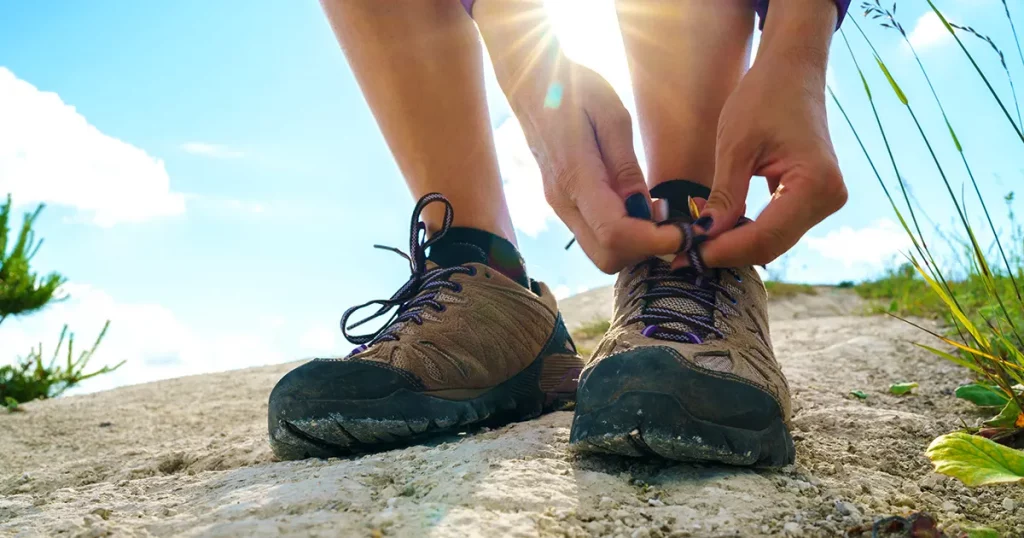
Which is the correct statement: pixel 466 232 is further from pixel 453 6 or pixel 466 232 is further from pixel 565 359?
pixel 453 6

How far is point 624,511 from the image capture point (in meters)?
0.97

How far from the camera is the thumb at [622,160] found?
51.3 inches

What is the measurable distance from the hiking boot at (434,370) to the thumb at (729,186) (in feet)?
1.96

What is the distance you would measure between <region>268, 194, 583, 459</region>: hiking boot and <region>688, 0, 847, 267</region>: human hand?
562 mm

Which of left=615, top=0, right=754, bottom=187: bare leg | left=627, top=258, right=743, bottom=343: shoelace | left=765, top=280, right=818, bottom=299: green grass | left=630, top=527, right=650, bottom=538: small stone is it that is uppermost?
left=615, top=0, right=754, bottom=187: bare leg

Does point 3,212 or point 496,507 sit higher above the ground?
point 3,212

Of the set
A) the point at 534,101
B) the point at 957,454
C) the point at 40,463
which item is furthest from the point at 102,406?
the point at 957,454

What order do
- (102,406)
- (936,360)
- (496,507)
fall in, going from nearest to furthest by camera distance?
(496,507)
(936,360)
(102,406)

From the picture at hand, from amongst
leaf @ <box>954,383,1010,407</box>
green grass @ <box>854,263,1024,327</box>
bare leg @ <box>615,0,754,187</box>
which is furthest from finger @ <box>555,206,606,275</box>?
leaf @ <box>954,383,1010,407</box>

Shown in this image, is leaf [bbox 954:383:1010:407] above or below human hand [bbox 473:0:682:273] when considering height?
below

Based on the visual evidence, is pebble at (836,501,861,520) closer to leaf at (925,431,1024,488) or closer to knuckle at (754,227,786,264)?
leaf at (925,431,1024,488)

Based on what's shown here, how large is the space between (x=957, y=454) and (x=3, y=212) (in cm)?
710

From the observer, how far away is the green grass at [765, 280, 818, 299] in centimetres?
776

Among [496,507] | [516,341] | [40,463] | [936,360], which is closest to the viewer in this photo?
[496,507]
